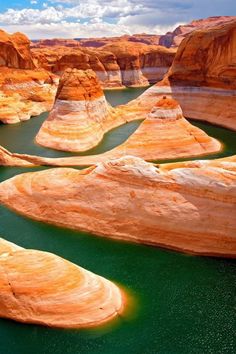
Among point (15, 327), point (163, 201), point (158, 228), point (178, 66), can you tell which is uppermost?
point (178, 66)

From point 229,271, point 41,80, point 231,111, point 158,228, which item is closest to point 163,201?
point 158,228

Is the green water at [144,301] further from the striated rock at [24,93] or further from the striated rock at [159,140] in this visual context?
the striated rock at [24,93]

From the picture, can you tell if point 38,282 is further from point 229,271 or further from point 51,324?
point 229,271

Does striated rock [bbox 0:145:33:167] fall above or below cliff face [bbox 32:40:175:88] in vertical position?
below

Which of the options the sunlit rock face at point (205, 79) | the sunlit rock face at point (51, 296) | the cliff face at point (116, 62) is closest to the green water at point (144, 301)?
the sunlit rock face at point (51, 296)

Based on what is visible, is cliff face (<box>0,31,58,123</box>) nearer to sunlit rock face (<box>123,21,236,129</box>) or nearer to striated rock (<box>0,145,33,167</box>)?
sunlit rock face (<box>123,21,236,129</box>)

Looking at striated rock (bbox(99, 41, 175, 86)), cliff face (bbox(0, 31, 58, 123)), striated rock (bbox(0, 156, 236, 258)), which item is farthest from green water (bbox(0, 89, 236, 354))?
striated rock (bbox(99, 41, 175, 86))
